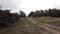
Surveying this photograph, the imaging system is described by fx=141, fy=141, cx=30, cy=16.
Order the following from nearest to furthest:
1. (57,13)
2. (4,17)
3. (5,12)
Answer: (4,17), (5,12), (57,13)

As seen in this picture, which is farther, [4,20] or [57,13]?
[57,13]

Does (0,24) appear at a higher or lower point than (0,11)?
lower

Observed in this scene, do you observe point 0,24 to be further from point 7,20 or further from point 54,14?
point 54,14

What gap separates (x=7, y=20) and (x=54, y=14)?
220ft

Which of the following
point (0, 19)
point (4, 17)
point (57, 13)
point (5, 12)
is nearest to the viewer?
point (0, 19)

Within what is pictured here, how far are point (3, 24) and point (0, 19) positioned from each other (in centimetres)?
147

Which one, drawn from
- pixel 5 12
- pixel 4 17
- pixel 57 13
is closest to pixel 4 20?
pixel 4 17

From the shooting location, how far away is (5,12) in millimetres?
28156

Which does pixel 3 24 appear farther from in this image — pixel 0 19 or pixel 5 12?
pixel 5 12

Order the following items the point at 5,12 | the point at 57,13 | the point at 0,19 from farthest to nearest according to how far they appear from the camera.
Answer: the point at 57,13 < the point at 5,12 < the point at 0,19

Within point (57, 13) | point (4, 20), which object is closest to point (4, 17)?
point (4, 20)

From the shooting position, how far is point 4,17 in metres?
26.2

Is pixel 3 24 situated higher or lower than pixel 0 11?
lower

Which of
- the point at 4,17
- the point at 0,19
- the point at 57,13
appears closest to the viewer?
the point at 0,19
